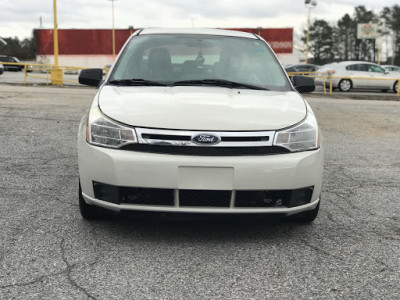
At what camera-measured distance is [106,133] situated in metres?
3.22

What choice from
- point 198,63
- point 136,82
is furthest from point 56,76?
point 136,82

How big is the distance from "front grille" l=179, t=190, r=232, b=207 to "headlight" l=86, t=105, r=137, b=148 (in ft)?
1.55

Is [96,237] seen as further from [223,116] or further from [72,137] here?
[72,137]

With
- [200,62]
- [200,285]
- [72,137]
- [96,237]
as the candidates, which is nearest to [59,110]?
[72,137]

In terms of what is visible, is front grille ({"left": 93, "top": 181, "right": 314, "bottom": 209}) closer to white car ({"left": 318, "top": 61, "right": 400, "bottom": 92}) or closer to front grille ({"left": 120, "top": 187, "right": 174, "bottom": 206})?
front grille ({"left": 120, "top": 187, "right": 174, "bottom": 206})

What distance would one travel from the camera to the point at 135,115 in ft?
10.6

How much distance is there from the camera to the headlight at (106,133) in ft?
10.3

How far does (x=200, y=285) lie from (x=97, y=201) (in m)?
0.98

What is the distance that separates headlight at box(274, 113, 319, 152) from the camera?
10.5 ft

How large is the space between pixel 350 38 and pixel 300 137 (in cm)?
9689

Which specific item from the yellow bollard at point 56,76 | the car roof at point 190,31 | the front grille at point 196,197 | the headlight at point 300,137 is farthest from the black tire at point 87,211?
the yellow bollard at point 56,76

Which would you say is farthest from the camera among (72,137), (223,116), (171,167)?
(72,137)

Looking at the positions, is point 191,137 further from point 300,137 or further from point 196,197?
point 300,137

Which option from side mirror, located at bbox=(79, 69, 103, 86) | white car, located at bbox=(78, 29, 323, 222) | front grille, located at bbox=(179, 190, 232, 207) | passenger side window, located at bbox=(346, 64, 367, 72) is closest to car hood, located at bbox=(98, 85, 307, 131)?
white car, located at bbox=(78, 29, 323, 222)
